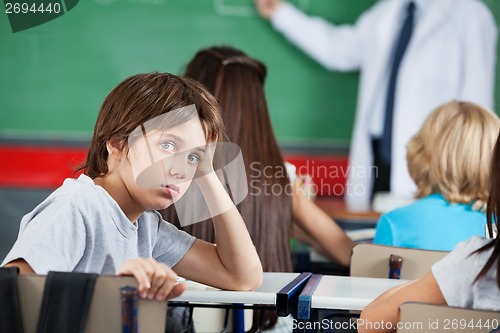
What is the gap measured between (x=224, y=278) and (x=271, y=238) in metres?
0.77

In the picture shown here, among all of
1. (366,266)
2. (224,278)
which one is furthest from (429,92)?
(224,278)

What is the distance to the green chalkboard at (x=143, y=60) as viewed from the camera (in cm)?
534

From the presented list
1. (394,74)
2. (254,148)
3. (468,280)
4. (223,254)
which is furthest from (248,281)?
(394,74)

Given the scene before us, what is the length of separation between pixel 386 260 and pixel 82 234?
0.83 m

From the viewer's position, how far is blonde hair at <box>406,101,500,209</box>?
7.88ft

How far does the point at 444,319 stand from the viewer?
4.07ft

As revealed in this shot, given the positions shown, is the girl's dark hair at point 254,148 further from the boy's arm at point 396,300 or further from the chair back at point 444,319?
the chair back at point 444,319

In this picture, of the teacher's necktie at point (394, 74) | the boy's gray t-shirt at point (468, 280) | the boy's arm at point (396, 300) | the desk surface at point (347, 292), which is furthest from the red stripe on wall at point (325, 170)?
the boy's gray t-shirt at point (468, 280)

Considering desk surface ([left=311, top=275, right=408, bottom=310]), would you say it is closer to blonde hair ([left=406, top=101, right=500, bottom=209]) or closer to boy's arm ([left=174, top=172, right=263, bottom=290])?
boy's arm ([left=174, top=172, right=263, bottom=290])

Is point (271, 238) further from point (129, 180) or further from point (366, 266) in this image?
point (129, 180)

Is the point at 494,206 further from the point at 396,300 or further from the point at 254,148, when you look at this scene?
the point at 254,148

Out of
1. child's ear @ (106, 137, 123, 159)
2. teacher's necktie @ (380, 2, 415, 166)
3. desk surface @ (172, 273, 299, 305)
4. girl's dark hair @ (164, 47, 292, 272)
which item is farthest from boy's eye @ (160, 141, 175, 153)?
teacher's necktie @ (380, 2, 415, 166)

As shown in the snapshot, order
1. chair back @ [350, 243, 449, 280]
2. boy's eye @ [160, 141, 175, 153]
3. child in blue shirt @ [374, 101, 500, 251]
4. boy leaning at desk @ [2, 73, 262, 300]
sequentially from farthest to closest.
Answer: child in blue shirt @ [374, 101, 500, 251] < chair back @ [350, 243, 449, 280] < boy's eye @ [160, 141, 175, 153] < boy leaning at desk @ [2, 73, 262, 300]

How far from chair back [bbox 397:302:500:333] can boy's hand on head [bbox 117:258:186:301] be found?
0.35 metres
